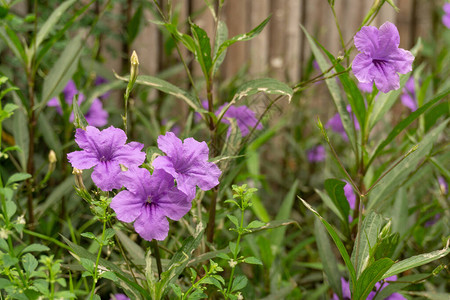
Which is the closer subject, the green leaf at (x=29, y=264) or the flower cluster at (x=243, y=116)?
the green leaf at (x=29, y=264)

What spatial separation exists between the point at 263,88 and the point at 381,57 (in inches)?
7.6

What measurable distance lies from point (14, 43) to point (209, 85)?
43 cm

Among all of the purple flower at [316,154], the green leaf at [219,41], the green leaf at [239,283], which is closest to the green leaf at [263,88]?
the green leaf at [219,41]

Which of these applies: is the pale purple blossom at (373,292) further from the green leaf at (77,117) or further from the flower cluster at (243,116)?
the green leaf at (77,117)

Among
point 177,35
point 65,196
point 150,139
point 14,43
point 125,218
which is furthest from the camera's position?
point 150,139

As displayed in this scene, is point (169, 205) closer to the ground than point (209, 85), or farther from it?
closer to the ground

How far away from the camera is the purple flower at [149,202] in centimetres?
67

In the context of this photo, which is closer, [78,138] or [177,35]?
[78,138]

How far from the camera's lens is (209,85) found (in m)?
0.92

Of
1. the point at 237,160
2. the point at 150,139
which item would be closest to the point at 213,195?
the point at 237,160

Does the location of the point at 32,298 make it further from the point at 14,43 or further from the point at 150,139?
the point at 150,139

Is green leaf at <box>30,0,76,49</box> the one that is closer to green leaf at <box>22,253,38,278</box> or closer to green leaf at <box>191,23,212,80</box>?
green leaf at <box>191,23,212,80</box>

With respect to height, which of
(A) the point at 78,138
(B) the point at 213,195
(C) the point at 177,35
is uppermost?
(C) the point at 177,35

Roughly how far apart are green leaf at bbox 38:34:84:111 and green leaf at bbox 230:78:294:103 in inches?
17.4
